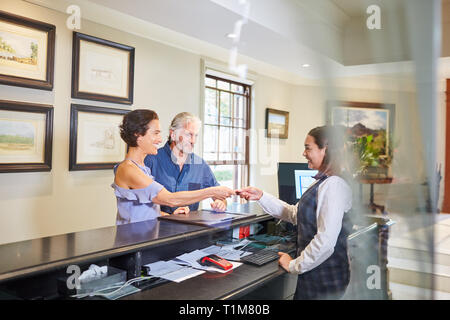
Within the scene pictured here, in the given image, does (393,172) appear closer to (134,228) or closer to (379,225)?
(379,225)

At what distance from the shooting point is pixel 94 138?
2014mm

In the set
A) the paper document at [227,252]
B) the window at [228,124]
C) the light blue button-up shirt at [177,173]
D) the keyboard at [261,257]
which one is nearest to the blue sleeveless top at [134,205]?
the light blue button-up shirt at [177,173]

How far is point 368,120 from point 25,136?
1.85 m

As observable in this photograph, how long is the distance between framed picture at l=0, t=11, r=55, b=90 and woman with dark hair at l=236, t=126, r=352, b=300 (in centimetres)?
132

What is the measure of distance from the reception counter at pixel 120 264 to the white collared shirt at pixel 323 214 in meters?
0.09

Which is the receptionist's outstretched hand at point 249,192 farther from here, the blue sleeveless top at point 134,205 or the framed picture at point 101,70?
the framed picture at point 101,70

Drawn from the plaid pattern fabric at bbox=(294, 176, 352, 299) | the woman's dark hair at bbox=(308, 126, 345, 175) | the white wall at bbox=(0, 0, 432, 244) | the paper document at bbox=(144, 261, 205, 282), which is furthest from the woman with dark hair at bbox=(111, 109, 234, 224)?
Result: the woman's dark hair at bbox=(308, 126, 345, 175)

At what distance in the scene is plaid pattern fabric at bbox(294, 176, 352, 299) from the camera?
0.26 m

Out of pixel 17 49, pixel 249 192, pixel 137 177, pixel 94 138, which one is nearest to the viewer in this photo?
pixel 249 192

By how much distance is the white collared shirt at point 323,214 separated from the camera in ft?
0.76

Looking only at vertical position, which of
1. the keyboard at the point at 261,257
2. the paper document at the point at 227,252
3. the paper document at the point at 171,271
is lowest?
the paper document at the point at 171,271

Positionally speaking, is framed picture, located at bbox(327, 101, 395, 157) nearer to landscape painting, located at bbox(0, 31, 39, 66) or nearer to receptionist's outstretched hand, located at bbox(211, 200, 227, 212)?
receptionist's outstretched hand, located at bbox(211, 200, 227, 212)

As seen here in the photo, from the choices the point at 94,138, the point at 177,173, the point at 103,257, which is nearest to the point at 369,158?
the point at 103,257

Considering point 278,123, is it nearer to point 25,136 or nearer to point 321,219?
point 321,219
